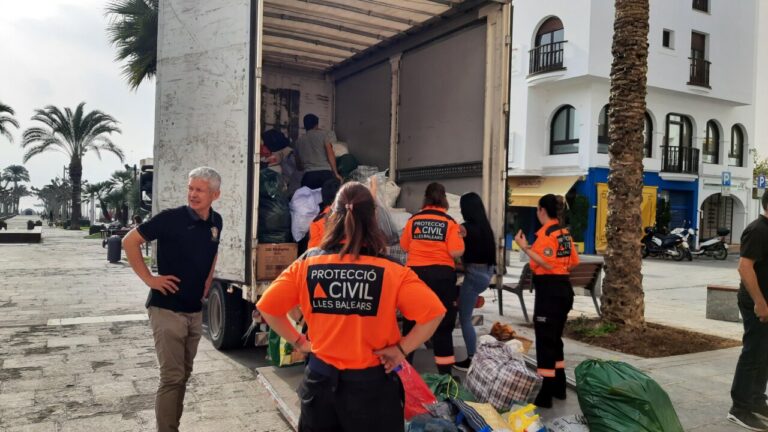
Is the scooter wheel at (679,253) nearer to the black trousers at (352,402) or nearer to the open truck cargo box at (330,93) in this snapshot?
the open truck cargo box at (330,93)

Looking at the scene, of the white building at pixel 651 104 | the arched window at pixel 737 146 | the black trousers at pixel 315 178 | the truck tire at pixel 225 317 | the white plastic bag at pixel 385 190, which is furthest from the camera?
the arched window at pixel 737 146

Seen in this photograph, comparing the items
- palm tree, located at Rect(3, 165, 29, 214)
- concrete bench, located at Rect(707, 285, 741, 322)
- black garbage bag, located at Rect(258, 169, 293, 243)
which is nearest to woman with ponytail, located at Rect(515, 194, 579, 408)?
black garbage bag, located at Rect(258, 169, 293, 243)

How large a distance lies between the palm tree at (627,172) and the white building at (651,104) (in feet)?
49.0

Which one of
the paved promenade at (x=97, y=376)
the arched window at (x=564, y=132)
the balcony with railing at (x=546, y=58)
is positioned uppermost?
the balcony with railing at (x=546, y=58)

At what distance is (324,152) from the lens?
22.9ft

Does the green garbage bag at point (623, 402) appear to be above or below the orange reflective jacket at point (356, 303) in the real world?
below

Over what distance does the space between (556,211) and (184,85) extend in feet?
11.7

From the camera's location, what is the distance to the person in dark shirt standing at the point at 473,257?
5.30m

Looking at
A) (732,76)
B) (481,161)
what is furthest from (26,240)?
(732,76)


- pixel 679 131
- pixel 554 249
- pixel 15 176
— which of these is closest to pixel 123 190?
pixel 679 131

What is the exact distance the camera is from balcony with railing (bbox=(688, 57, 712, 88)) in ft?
78.3

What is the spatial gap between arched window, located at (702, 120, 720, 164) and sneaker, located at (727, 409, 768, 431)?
24226 mm

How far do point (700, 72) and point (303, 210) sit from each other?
2369cm

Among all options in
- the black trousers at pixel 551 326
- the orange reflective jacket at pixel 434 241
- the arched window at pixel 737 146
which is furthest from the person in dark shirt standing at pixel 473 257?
the arched window at pixel 737 146
